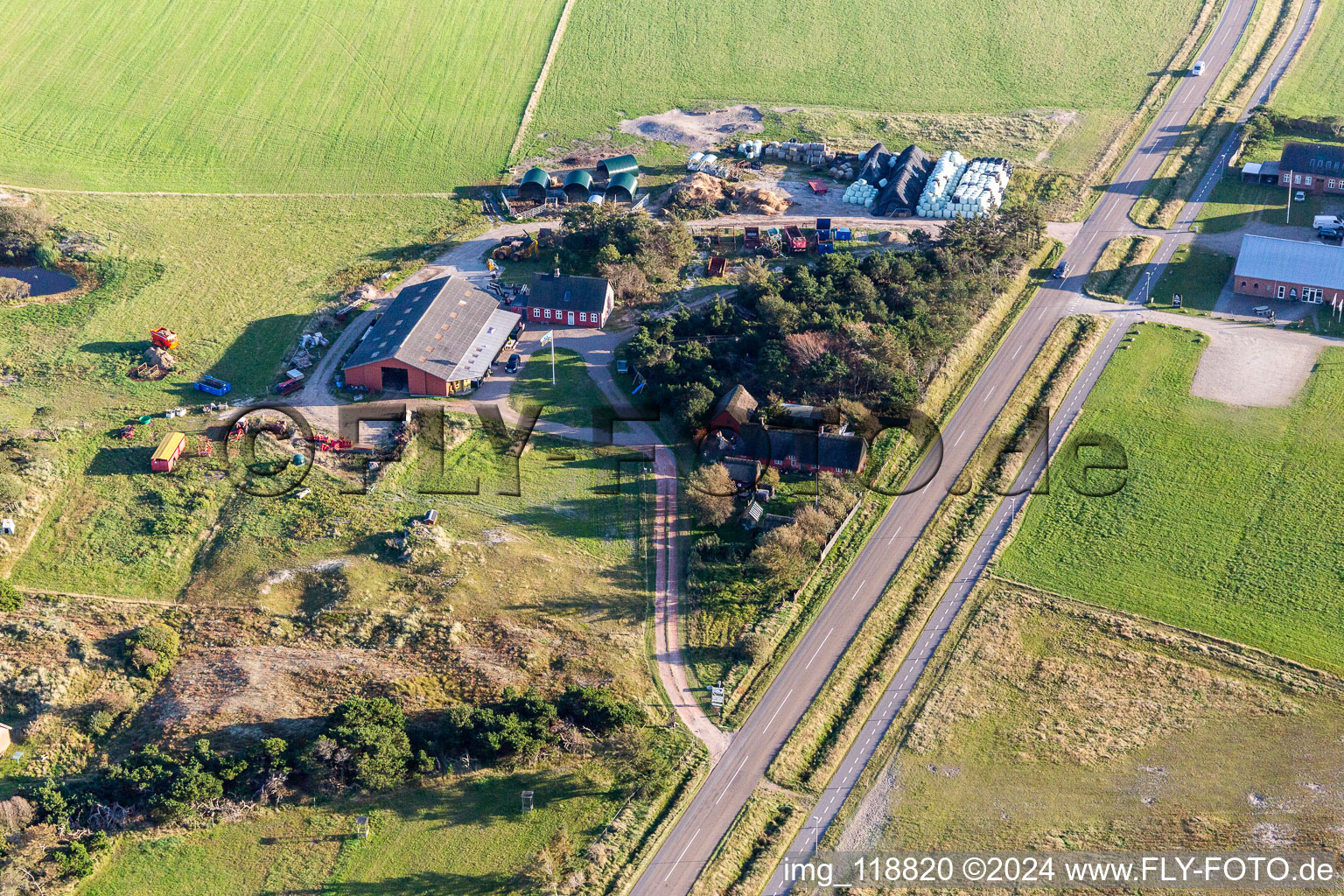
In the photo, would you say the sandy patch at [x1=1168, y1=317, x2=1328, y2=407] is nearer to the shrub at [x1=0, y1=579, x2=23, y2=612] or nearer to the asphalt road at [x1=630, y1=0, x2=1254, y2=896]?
the asphalt road at [x1=630, y1=0, x2=1254, y2=896]

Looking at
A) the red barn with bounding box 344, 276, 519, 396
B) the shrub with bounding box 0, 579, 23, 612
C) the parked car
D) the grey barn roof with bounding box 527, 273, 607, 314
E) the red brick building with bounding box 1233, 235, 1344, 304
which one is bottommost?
the shrub with bounding box 0, 579, 23, 612

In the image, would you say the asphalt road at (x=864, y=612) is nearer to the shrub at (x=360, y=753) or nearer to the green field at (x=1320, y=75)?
the shrub at (x=360, y=753)

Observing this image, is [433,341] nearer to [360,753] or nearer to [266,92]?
[360,753]

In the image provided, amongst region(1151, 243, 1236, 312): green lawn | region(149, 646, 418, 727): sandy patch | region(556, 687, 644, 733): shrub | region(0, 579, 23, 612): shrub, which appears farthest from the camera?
region(1151, 243, 1236, 312): green lawn

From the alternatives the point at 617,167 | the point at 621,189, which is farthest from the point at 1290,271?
the point at 617,167

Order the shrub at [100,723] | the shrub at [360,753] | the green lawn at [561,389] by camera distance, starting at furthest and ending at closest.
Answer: the green lawn at [561,389] → the shrub at [100,723] → the shrub at [360,753]

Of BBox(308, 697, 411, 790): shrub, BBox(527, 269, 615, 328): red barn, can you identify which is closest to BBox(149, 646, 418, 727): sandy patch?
BBox(308, 697, 411, 790): shrub

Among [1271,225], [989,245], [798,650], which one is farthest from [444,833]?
[1271,225]

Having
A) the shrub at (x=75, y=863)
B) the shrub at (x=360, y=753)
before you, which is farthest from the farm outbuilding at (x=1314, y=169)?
the shrub at (x=75, y=863)
